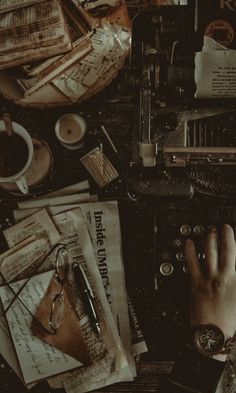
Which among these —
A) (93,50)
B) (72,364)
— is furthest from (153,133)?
(72,364)

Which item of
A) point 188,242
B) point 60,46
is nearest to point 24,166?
point 60,46

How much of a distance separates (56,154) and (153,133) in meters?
0.41

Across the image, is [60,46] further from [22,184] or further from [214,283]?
[214,283]

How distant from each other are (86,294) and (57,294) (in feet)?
0.29

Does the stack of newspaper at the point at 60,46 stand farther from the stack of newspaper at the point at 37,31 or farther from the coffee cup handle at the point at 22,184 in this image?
the coffee cup handle at the point at 22,184

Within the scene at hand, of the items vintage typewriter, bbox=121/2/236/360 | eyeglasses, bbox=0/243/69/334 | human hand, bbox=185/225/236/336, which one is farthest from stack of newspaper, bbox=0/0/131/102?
human hand, bbox=185/225/236/336

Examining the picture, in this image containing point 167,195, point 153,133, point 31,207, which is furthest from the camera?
point 31,207

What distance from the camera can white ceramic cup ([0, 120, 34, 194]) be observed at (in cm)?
161

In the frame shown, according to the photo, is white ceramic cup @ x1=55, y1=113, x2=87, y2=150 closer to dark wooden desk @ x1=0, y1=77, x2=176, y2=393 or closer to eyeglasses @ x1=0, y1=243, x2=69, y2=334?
dark wooden desk @ x1=0, y1=77, x2=176, y2=393

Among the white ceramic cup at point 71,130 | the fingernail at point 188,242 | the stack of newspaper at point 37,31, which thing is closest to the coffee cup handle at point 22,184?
the white ceramic cup at point 71,130

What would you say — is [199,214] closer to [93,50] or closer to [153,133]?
[153,133]

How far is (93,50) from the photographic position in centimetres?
166

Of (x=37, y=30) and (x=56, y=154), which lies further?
(x=56, y=154)

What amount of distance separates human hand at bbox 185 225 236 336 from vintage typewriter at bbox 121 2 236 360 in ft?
0.11
